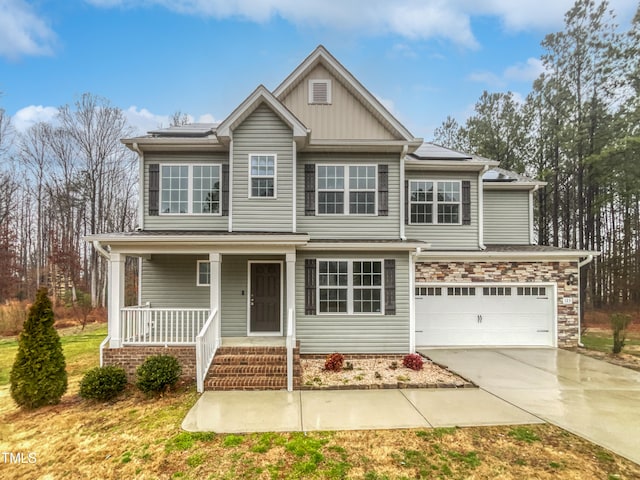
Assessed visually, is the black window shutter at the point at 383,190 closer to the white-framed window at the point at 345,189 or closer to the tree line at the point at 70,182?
the white-framed window at the point at 345,189

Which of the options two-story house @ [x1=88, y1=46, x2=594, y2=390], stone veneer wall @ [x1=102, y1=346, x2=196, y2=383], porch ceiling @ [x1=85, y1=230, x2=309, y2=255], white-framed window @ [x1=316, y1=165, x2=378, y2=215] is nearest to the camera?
stone veneer wall @ [x1=102, y1=346, x2=196, y2=383]

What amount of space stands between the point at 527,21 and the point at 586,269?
14.7 metres

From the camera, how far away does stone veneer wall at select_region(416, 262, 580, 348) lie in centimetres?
1098

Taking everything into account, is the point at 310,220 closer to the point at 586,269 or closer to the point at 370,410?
the point at 370,410

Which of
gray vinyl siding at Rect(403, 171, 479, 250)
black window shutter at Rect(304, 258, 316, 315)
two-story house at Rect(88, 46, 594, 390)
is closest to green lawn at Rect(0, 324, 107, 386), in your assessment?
two-story house at Rect(88, 46, 594, 390)

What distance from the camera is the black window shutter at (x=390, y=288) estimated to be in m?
A: 9.27

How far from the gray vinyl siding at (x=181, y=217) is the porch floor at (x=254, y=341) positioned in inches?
Answer: 123

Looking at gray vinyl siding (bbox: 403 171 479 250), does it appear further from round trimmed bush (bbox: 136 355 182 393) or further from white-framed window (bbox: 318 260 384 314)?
round trimmed bush (bbox: 136 355 182 393)

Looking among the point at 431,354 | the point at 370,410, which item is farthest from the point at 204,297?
the point at 431,354

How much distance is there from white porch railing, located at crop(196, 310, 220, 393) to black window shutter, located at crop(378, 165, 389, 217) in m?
5.30

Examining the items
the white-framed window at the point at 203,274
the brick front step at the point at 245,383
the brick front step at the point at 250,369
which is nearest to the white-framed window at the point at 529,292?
the brick front step at the point at 250,369

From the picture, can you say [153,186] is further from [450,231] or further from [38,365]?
[450,231]

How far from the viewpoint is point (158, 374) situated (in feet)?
21.9

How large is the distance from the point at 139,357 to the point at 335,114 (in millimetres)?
8446
